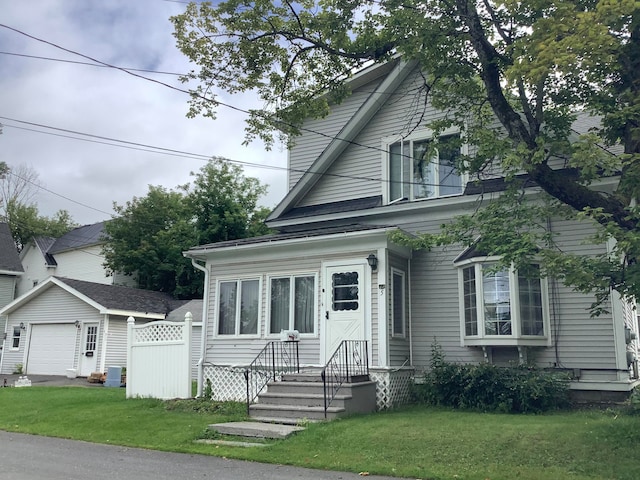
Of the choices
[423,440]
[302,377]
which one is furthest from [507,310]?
[302,377]

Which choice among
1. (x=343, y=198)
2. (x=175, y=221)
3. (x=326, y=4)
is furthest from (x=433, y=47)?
(x=175, y=221)

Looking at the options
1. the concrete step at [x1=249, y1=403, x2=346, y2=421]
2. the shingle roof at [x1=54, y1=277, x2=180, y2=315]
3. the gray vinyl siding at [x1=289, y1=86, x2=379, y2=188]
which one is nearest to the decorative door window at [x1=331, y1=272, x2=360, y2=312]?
the concrete step at [x1=249, y1=403, x2=346, y2=421]

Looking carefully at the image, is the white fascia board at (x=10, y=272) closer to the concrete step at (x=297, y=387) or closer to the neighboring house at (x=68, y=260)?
the neighboring house at (x=68, y=260)

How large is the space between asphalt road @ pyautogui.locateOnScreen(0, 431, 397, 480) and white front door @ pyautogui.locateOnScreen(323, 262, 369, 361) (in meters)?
4.97

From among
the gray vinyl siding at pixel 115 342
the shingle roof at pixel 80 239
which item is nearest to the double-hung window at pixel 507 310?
the gray vinyl siding at pixel 115 342

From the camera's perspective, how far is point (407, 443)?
7.85m

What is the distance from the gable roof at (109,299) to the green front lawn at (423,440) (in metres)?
12.0

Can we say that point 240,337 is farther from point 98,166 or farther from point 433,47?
point 98,166

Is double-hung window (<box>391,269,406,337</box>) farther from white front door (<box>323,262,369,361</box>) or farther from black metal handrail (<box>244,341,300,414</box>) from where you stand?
black metal handrail (<box>244,341,300,414</box>)

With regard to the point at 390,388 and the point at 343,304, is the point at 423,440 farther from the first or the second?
the point at 343,304

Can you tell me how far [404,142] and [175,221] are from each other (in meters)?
23.9

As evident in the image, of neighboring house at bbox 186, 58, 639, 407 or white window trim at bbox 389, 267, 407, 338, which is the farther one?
white window trim at bbox 389, 267, 407, 338

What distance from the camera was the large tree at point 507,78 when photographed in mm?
7227

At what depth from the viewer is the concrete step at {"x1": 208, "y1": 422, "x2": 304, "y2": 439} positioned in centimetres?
894
